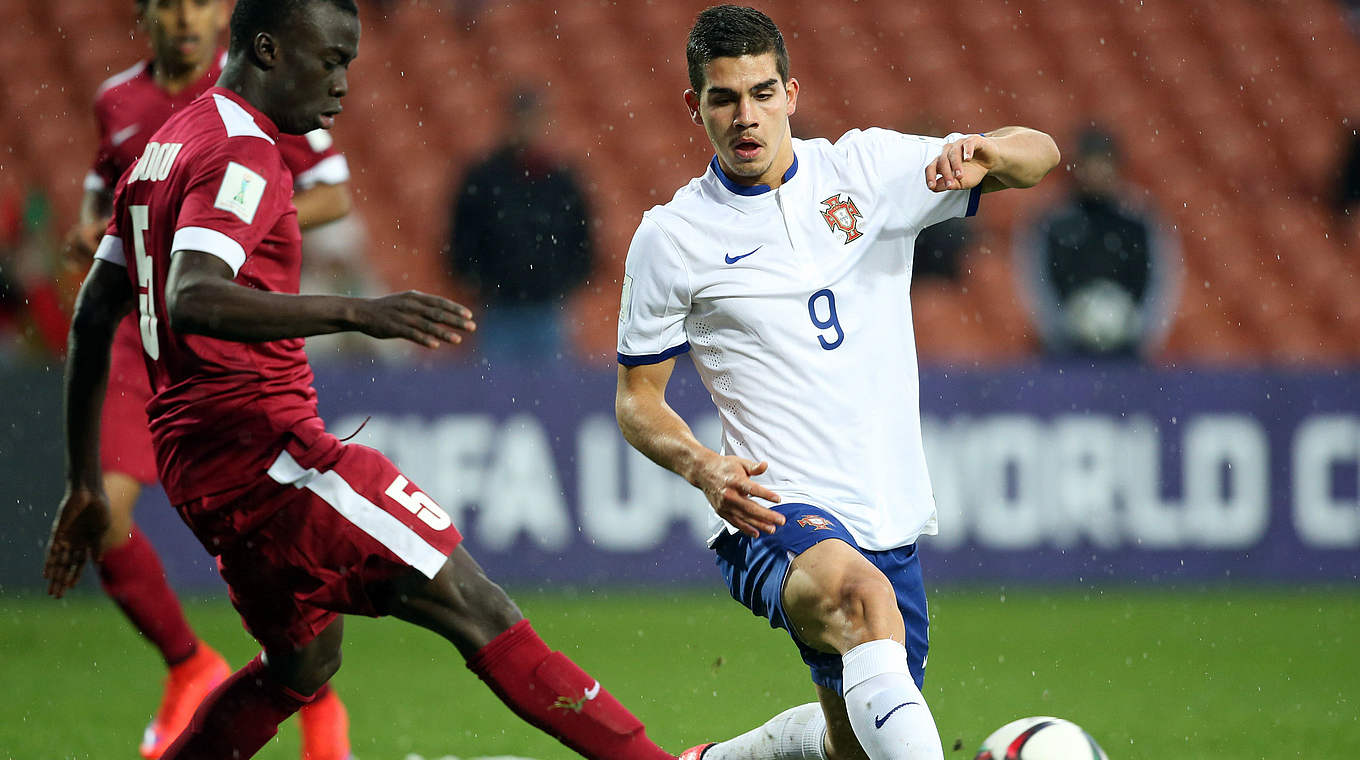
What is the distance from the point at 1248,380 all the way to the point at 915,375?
5.21 metres

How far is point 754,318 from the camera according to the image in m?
3.90

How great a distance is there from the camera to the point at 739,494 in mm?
3490

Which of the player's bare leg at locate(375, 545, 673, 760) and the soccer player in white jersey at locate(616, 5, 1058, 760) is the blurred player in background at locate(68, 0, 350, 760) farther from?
the soccer player in white jersey at locate(616, 5, 1058, 760)

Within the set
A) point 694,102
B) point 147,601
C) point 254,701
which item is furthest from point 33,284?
point 694,102

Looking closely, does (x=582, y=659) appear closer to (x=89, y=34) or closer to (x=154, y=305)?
(x=154, y=305)

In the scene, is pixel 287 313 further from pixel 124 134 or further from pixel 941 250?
pixel 941 250

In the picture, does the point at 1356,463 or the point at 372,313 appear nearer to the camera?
the point at 372,313

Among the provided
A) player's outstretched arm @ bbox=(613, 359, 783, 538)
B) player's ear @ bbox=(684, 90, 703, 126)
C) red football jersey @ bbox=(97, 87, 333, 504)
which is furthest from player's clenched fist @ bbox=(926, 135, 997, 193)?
red football jersey @ bbox=(97, 87, 333, 504)

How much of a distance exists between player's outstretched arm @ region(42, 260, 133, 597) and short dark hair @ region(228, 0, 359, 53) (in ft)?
2.17

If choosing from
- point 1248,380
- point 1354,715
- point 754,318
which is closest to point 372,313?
point 754,318

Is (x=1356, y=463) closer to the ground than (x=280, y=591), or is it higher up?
closer to the ground

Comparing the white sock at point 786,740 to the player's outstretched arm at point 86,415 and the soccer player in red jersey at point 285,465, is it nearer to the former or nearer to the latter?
the soccer player in red jersey at point 285,465

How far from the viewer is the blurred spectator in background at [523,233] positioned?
30.0ft

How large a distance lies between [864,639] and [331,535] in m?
1.21
